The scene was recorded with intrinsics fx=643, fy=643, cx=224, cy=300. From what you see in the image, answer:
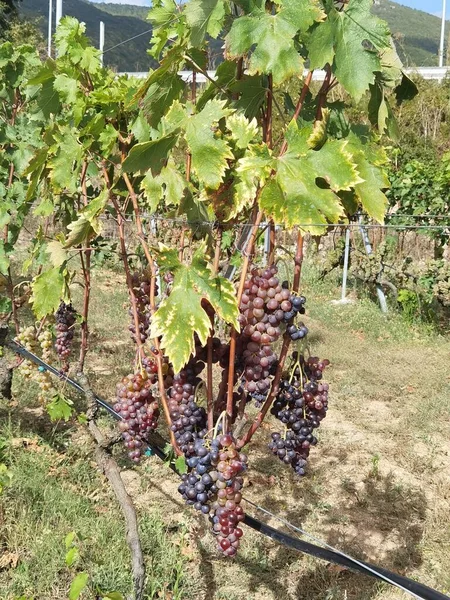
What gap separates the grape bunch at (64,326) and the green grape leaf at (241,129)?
2.37 meters

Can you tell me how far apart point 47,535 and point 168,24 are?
225 cm

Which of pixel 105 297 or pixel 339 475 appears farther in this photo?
pixel 105 297

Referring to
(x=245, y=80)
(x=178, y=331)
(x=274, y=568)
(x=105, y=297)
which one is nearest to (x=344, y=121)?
(x=245, y=80)

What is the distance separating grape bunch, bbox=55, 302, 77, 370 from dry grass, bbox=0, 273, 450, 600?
0.59 m

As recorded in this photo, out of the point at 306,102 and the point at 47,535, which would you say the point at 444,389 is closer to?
the point at 47,535

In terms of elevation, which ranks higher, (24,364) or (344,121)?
(344,121)

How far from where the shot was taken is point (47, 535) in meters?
2.89

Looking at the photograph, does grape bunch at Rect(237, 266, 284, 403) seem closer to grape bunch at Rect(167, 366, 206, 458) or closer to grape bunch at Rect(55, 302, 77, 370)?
grape bunch at Rect(167, 366, 206, 458)

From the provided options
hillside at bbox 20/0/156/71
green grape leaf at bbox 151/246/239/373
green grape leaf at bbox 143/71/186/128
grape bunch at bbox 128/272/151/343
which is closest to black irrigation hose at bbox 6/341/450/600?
grape bunch at bbox 128/272/151/343

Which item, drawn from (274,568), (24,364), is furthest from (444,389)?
(24,364)

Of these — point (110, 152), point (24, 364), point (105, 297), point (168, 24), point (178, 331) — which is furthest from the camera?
point (105, 297)

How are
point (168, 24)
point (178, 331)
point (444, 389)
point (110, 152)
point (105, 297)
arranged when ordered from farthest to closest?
1. point (105, 297)
2. point (444, 389)
3. point (110, 152)
4. point (168, 24)
5. point (178, 331)

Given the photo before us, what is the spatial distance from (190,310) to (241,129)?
0.43 metres

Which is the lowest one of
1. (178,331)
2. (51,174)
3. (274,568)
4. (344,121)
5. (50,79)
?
(274,568)
